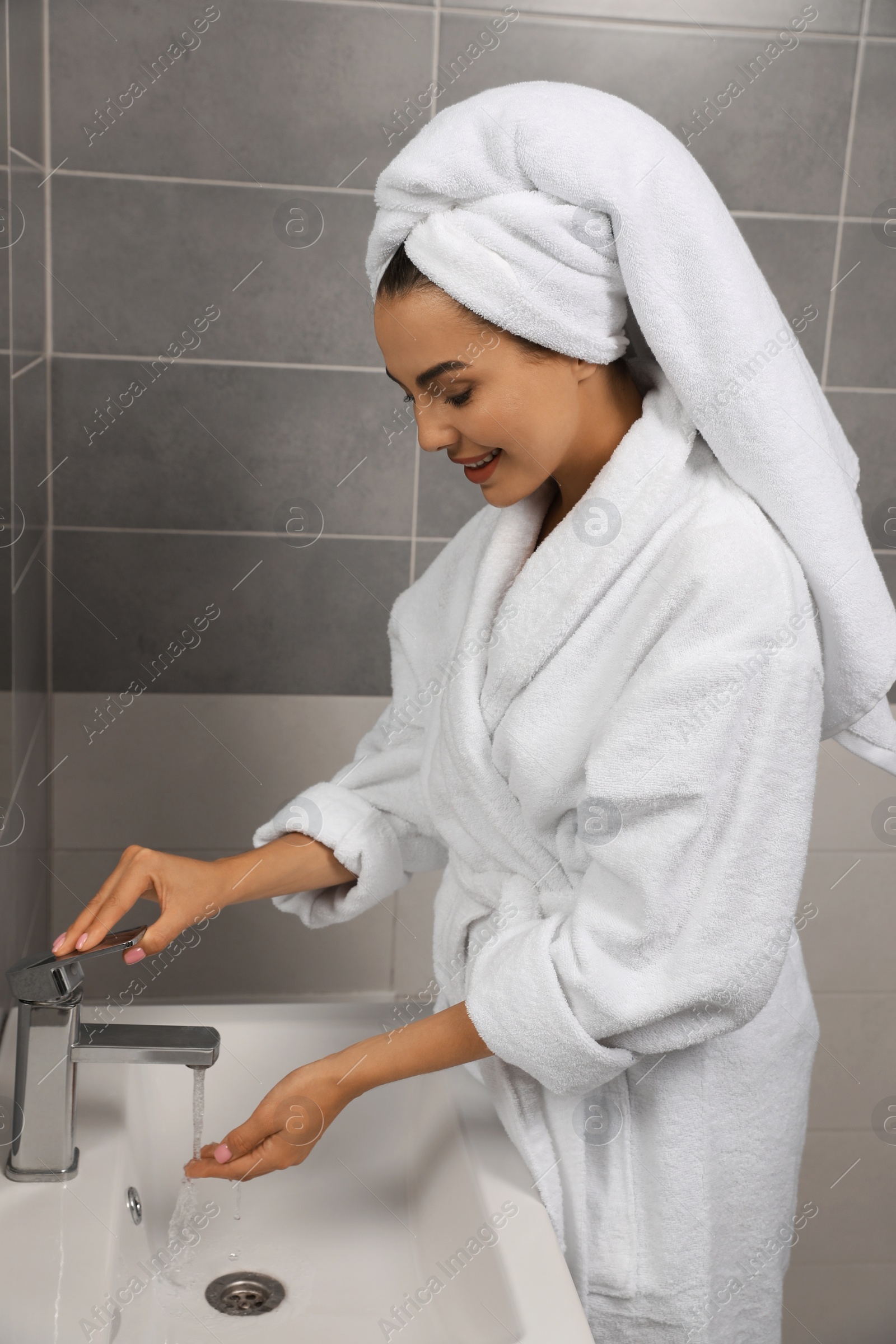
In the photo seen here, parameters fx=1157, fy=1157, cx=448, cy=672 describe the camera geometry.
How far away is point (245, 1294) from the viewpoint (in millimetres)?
937

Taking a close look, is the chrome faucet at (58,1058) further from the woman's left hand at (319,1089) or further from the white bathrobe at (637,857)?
the white bathrobe at (637,857)

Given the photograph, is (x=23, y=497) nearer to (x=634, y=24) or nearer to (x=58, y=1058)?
(x=58, y=1058)

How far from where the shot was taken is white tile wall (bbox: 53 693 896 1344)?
1716 millimetres

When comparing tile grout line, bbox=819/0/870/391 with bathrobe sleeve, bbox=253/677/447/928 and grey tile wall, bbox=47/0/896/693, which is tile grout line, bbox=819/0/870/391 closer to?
grey tile wall, bbox=47/0/896/693

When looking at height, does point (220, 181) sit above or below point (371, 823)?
above

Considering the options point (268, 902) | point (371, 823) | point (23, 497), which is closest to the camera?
point (371, 823)

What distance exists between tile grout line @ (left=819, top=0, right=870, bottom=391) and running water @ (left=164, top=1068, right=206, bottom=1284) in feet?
4.11

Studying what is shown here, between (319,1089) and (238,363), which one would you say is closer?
(319,1089)

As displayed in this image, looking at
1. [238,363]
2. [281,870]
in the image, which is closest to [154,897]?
[281,870]

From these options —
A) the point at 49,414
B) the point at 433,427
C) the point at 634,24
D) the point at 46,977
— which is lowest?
the point at 46,977

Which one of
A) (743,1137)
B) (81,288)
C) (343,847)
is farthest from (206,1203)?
(81,288)

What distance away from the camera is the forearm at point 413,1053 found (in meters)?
0.90

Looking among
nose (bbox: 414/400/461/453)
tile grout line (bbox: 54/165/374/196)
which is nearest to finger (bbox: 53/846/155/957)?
nose (bbox: 414/400/461/453)

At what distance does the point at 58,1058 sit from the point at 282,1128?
18 cm
